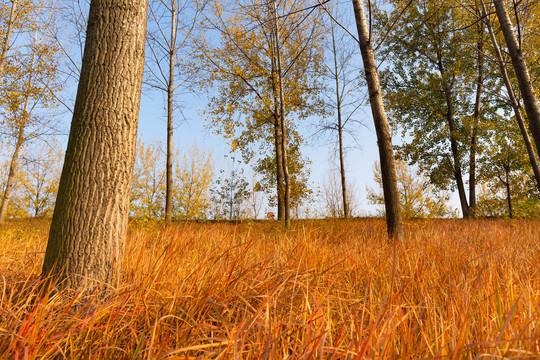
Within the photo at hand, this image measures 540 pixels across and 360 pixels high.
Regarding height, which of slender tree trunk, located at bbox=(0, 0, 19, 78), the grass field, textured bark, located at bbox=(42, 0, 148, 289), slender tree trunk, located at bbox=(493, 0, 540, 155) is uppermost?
slender tree trunk, located at bbox=(0, 0, 19, 78)

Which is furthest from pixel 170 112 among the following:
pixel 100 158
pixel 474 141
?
pixel 474 141

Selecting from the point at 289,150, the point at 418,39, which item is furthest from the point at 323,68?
the point at 418,39

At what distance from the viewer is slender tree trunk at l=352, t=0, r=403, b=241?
16.8ft

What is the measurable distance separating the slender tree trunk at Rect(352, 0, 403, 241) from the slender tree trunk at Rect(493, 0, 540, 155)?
2.81m

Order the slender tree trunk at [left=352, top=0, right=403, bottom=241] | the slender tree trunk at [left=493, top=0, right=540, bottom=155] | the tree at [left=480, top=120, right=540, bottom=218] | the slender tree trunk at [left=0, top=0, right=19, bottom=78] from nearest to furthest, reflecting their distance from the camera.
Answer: the slender tree trunk at [left=352, top=0, right=403, bottom=241], the slender tree trunk at [left=493, top=0, right=540, bottom=155], the slender tree trunk at [left=0, top=0, right=19, bottom=78], the tree at [left=480, top=120, right=540, bottom=218]

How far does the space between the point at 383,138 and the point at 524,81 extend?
122 inches

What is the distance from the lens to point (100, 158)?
2021 millimetres

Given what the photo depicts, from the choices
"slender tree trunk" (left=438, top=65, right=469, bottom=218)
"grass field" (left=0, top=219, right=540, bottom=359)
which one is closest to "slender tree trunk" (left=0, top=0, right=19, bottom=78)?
"grass field" (left=0, top=219, right=540, bottom=359)

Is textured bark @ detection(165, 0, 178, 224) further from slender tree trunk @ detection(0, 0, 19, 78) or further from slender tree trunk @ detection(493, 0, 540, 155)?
slender tree trunk @ detection(493, 0, 540, 155)

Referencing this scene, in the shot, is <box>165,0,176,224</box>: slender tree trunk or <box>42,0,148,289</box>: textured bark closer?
<box>42,0,148,289</box>: textured bark

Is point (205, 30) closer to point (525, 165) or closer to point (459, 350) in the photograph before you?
point (459, 350)

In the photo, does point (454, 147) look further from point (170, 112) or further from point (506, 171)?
point (170, 112)

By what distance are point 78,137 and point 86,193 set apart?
40 cm

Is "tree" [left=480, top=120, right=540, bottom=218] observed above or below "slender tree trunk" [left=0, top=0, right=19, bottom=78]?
below
